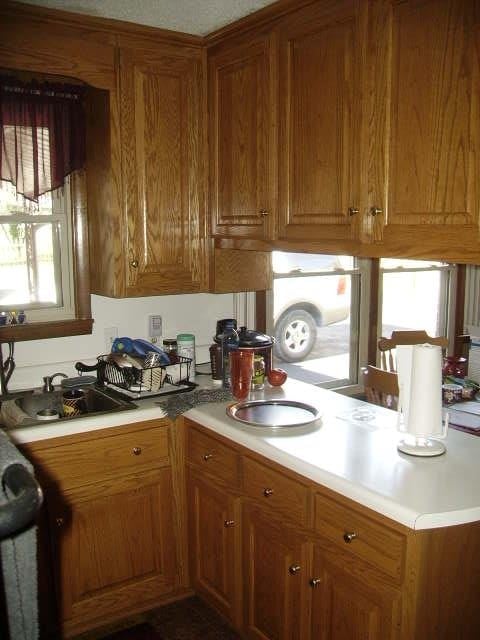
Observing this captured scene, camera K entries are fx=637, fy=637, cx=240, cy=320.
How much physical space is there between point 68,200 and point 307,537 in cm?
181

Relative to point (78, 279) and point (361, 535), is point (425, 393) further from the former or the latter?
point (78, 279)

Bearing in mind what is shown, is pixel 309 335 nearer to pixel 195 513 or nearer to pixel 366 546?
pixel 195 513

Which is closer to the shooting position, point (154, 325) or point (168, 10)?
point (168, 10)

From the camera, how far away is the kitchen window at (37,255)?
9.09 feet

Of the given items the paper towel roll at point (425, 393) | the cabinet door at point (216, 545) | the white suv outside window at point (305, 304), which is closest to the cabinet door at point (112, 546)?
the cabinet door at point (216, 545)

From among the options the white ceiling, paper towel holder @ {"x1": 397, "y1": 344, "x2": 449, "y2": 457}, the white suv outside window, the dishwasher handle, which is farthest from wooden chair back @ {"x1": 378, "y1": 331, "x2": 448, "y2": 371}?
the dishwasher handle

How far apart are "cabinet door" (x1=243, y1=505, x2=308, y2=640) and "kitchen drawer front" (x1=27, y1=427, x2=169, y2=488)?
503mm

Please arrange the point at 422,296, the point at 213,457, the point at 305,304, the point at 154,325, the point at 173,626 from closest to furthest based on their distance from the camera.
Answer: the point at 213,457 → the point at 173,626 → the point at 154,325 → the point at 422,296 → the point at 305,304

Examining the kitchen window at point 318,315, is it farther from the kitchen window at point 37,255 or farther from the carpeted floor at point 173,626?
the carpeted floor at point 173,626

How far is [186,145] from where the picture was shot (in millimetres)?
2789

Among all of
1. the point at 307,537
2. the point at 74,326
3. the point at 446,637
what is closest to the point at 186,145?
the point at 74,326

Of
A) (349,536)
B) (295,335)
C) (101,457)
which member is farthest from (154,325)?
(295,335)

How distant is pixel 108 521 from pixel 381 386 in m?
1.37

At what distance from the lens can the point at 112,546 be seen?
2.49 meters
